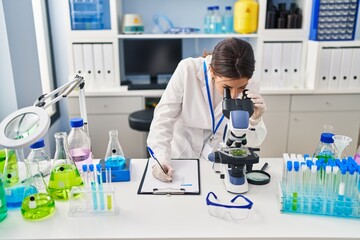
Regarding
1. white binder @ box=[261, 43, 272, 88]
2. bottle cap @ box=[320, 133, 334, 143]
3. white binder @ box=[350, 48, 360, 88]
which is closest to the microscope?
bottle cap @ box=[320, 133, 334, 143]

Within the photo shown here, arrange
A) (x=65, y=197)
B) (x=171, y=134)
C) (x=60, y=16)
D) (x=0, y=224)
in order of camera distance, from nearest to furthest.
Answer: (x=0, y=224)
(x=65, y=197)
(x=171, y=134)
(x=60, y=16)

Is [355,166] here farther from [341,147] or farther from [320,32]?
[320,32]

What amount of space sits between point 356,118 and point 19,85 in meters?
2.64

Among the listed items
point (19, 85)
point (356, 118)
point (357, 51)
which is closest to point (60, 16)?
point (19, 85)

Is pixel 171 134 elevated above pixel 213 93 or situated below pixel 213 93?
below

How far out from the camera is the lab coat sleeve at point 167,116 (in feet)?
4.62

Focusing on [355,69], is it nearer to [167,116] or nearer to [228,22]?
[228,22]

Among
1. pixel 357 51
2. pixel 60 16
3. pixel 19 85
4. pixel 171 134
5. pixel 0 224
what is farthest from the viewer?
pixel 60 16

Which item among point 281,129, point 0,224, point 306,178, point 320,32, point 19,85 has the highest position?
point 320,32

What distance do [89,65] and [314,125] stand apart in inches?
78.9

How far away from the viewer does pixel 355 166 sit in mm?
1012

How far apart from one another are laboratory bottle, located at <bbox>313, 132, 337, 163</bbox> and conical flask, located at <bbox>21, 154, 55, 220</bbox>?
93cm

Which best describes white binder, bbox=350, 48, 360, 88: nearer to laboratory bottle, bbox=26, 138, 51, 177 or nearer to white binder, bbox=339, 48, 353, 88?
white binder, bbox=339, 48, 353, 88

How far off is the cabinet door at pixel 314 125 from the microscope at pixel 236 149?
6.07 feet
